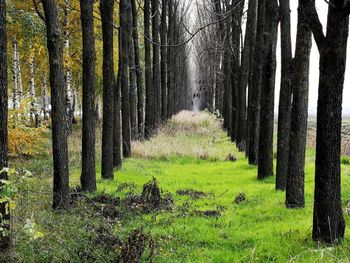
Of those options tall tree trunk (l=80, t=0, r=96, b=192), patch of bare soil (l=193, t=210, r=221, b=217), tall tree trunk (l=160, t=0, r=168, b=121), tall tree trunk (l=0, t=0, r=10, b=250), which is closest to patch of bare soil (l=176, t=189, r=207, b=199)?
patch of bare soil (l=193, t=210, r=221, b=217)

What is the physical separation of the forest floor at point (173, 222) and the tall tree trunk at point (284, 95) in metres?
0.55

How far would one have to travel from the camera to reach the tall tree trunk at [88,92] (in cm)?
879

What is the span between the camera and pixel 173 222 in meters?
6.66

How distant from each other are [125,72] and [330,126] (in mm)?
9631

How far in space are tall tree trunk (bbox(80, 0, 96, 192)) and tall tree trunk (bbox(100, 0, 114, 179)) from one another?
1058 mm

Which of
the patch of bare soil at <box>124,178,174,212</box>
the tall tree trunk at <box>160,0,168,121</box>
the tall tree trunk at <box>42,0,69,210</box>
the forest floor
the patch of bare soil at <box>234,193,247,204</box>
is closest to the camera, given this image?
the forest floor

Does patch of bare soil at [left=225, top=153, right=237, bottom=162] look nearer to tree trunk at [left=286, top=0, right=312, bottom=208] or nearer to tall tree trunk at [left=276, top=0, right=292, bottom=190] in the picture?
tall tree trunk at [left=276, top=0, right=292, bottom=190]

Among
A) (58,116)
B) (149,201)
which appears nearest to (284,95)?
(149,201)

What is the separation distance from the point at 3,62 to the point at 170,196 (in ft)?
15.4

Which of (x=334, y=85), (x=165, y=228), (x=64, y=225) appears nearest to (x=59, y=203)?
(x=64, y=225)

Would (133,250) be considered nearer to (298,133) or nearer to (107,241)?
(107,241)

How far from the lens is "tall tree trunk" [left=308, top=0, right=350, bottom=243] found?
4898 millimetres

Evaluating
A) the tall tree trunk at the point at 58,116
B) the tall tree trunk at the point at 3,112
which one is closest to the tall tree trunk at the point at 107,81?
the tall tree trunk at the point at 58,116

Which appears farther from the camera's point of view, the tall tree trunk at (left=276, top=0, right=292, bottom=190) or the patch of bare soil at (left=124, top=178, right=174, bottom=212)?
the tall tree trunk at (left=276, top=0, right=292, bottom=190)
